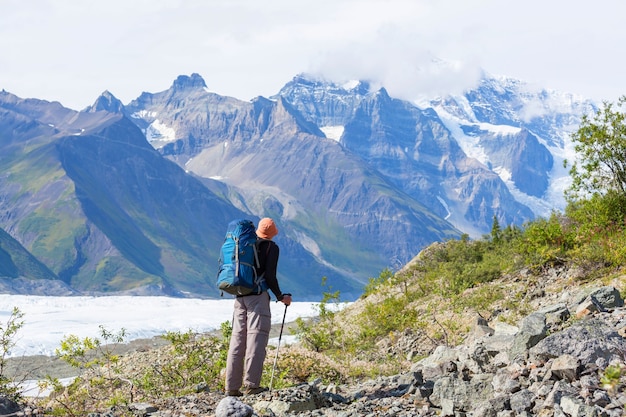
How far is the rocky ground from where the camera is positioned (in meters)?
7.82

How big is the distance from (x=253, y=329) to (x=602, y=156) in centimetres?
1419

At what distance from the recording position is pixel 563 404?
23.9ft

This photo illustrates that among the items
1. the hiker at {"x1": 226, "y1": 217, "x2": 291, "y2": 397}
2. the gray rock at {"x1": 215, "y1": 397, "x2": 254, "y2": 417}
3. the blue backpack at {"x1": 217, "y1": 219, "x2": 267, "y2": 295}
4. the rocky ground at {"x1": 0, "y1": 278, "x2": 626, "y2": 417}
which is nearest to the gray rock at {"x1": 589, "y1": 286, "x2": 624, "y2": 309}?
the rocky ground at {"x1": 0, "y1": 278, "x2": 626, "y2": 417}

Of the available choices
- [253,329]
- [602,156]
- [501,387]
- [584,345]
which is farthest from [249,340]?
[602,156]

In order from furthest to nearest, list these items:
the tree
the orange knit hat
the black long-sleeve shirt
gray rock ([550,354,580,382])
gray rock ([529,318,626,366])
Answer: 1. the tree
2. the orange knit hat
3. the black long-sleeve shirt
4. gray rock ([529,318,626,366])
5. gray rock ([550,354,580,382])

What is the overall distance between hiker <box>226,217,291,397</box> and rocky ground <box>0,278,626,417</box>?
35cm

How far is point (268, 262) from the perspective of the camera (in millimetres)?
10977

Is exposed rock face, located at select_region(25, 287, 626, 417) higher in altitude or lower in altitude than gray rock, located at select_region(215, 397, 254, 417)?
higher

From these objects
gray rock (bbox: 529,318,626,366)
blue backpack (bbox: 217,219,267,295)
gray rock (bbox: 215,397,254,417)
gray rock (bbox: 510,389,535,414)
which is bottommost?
gray rock (bbox: 215,397,254,417)

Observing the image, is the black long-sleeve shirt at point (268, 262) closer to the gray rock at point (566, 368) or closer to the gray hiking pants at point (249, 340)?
the gray hiking pants at point (249, 340)

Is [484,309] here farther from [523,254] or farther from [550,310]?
[550,310]

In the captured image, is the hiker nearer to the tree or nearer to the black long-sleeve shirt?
the black long-sleeve shirt

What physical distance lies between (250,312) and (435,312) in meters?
10.8

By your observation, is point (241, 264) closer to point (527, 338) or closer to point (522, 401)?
point (527, 338)
